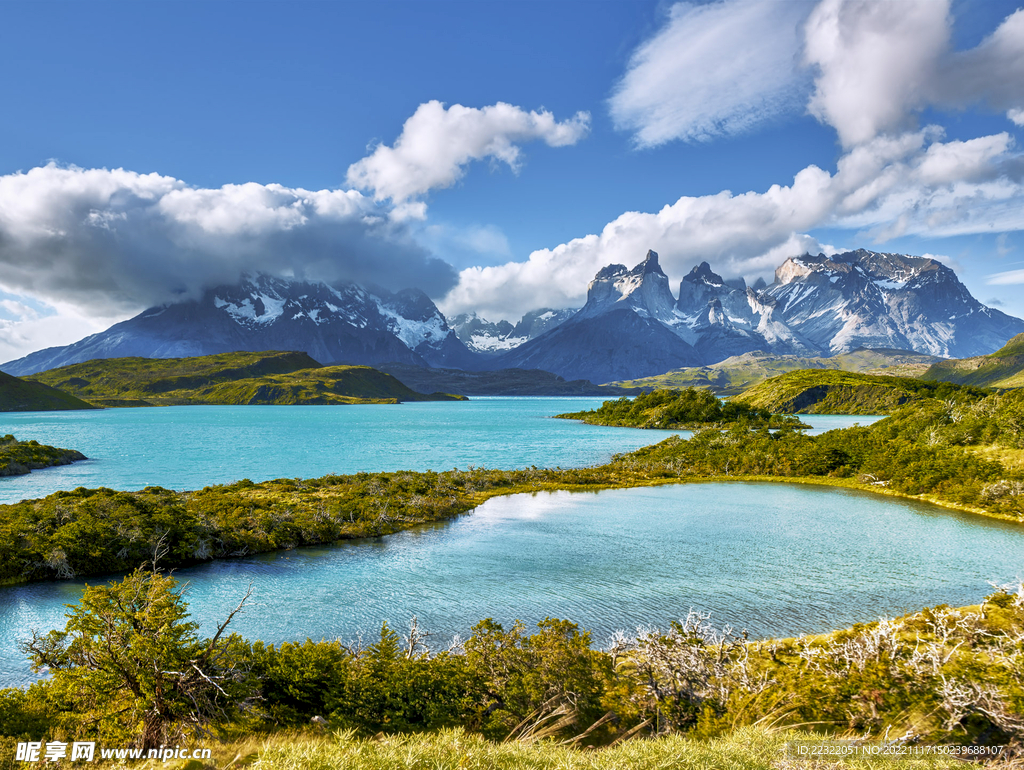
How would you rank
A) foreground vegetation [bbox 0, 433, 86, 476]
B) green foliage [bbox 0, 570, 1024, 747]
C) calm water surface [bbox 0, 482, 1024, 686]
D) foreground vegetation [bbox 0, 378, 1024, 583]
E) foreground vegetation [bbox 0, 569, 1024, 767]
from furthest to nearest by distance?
1. foreground vegetation [bbox 0, 433, 86, 476]
2. foreground vegetation [bbox 0, 378, 1024, 583]
3. calm water surface [bbox 0, 482, 1024, 686]
4. green foliage [bbox 0, 570, 1024, 747]
5. foreground vegetation [bbox 0, 569, 1024, 767]

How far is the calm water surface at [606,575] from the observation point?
92.8 feet

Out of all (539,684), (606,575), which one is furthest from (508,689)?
(606,575)

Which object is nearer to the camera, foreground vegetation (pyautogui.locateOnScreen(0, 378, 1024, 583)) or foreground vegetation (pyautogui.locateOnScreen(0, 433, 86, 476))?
foreground vegetation (pyautogui.locateOnScreen(0, 378, 1024, 583))

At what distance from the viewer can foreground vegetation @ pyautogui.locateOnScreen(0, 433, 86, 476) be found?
277 feet

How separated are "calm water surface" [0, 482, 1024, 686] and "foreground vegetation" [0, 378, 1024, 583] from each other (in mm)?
2707

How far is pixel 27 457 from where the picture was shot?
3551 inches

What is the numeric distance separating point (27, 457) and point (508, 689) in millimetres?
109834

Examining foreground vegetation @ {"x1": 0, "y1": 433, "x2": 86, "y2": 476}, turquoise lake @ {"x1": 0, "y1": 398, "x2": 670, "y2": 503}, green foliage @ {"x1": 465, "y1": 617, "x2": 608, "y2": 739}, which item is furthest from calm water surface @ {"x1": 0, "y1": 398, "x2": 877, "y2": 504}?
green foliage @ {"x1": 465, "y1": 617, "x2": 608, "y2": 739}

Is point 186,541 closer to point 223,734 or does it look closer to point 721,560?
point 223,734

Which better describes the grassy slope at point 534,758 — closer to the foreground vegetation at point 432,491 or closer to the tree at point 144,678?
the tree at point 144,678

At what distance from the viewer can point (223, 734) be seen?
14.4 m

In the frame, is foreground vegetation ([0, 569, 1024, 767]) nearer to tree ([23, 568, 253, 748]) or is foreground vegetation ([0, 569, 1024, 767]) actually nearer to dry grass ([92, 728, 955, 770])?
tree ([23, 568, 253, 748])

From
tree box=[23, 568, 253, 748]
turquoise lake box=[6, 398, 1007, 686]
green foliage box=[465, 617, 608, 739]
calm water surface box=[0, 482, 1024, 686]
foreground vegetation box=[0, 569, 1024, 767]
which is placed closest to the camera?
tree box=[23, 568, 253, 748]

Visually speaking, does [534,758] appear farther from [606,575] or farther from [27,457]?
[27,457]
